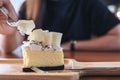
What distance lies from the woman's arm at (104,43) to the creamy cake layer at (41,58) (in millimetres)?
618

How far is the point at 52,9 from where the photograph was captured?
1549 millimetres

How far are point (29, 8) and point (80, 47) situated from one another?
325mm

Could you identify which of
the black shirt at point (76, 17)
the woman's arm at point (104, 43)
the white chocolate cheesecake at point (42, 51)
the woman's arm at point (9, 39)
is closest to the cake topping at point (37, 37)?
the white chocolate cheesecake at point (42, 51)

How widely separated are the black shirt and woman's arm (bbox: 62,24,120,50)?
6 cm

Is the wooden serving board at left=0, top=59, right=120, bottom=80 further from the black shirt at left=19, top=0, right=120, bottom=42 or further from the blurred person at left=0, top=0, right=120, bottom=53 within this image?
the black shirt at left=19, top=0, right=120, bottom=42

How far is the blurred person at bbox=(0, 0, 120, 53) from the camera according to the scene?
4.57 ft

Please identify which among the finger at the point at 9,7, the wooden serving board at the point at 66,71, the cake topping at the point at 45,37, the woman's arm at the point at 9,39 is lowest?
the wooden serving board at the point at 66,71

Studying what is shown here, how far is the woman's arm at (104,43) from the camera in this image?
1346mm

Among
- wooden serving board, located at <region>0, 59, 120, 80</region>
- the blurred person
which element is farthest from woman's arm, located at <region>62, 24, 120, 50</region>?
wooden serving board, located at <region>0, 59, 120, 80</region>

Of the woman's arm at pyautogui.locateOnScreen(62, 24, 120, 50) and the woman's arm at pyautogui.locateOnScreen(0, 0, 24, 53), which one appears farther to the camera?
the woman's arm at pyautogui.locateOnScreen(62, 24, 120, 50)

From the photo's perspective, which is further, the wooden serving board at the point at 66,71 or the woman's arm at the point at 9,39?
the woman's arm at the point at 9,39

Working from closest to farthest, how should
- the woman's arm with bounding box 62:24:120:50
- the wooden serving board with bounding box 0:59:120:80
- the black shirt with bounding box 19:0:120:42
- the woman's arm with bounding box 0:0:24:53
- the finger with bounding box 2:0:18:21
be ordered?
the wooden serving board with bounding box 0:59:120:80 < the finger with bounding box 2:0:18:21 < the woman's arm with bounding box 0:0:24:53 < the woman's arm with bounding box 62:24:120:50 < the black shirt with bounding box 19:0:120:42

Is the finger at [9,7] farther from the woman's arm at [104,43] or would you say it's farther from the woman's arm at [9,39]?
the woman's arm at [104,43]

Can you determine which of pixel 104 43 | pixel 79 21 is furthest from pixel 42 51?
pixel 79 21
